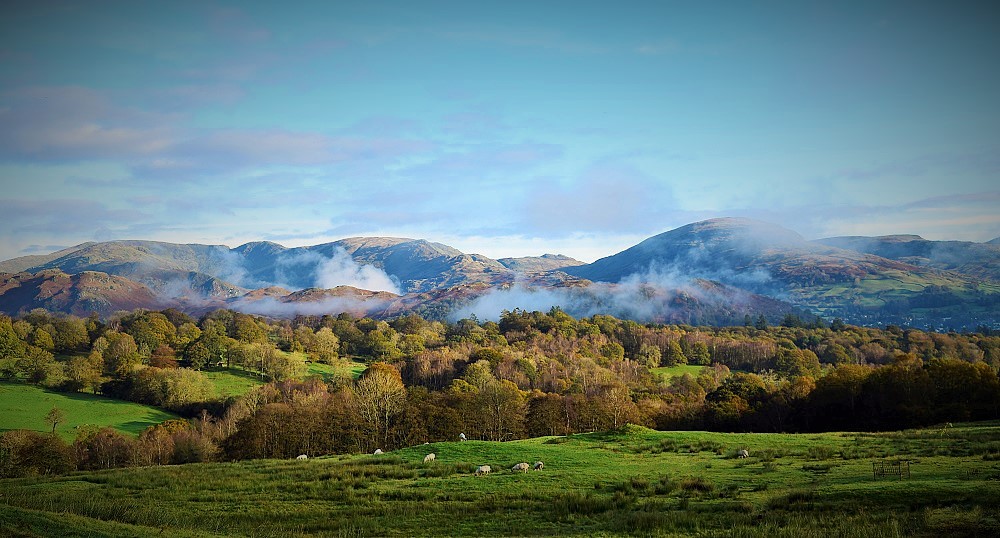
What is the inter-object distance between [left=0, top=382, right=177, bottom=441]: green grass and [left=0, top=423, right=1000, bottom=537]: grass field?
59.1m

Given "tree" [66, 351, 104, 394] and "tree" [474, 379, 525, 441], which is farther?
"tree" [66, 351, 104, 394]

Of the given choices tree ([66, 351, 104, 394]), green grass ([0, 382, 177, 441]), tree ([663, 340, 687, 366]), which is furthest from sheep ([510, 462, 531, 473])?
tree ([663, 340, 687, 366])

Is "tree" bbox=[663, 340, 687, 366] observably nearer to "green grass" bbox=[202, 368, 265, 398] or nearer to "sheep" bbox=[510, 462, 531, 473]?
"green grass" bbox=[202, 368, 265, 398]

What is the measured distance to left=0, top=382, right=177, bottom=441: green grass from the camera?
77.0 m

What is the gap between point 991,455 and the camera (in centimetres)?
2491

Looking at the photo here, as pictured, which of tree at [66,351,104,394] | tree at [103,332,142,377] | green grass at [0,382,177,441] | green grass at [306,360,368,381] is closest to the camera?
green grass at [0,382,177,441]

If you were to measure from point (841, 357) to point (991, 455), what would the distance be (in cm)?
13690

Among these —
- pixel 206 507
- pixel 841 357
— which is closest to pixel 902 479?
pixel 206 507

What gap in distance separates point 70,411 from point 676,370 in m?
127

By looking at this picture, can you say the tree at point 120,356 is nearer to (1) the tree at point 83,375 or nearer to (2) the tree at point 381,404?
(1) the tree at point 83,375

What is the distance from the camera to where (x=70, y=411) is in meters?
86.0

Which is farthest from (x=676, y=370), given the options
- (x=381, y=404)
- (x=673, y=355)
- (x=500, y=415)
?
(x=381, y=404)

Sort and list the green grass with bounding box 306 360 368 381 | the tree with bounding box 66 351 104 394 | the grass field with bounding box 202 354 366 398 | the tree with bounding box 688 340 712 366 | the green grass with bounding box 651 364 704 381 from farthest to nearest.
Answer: the tree with bounding box 688 340 712 366, the green grass with bounding box 651 364 704 381, the green grass with bounding box 306 360 368 381, the grass field with bounding box 202 354 366 398, the tree with bounding box 66 351 104 394

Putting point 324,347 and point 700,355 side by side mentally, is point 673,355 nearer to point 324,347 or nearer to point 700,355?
point 700,355
